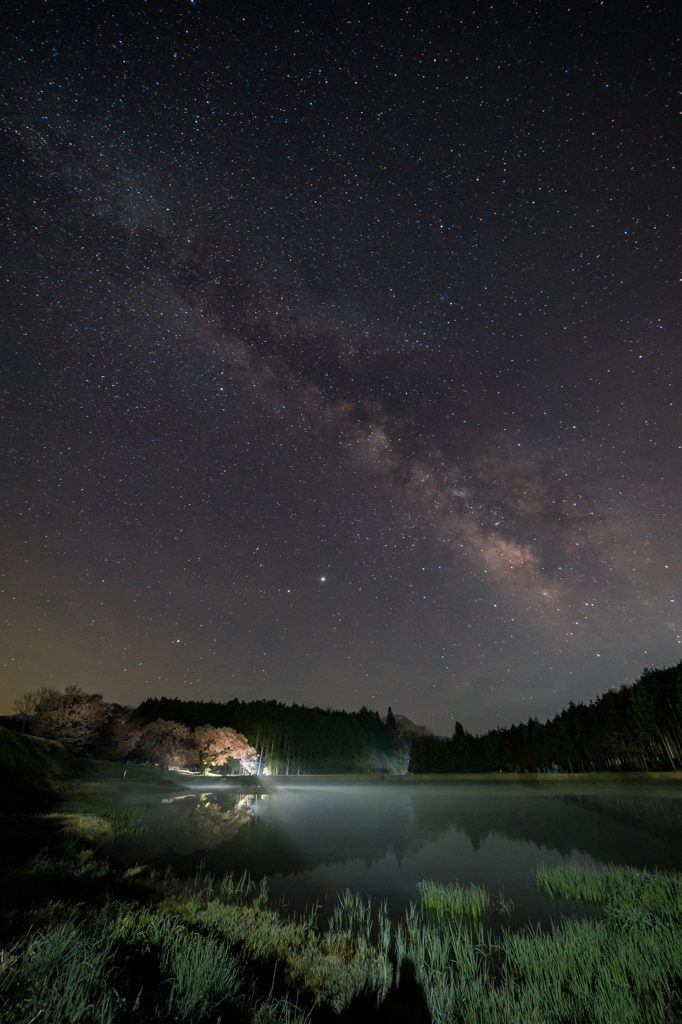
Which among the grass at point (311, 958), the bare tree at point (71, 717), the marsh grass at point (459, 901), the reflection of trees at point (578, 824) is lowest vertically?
the reflection of trees at point (578, 824)

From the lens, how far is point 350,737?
117125mm

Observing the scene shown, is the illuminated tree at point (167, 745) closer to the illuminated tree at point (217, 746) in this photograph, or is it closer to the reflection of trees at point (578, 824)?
the illuminated tree at point (217, 746)

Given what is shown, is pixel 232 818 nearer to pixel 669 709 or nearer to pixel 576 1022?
pixel 576 1022

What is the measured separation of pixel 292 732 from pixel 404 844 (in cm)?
9510

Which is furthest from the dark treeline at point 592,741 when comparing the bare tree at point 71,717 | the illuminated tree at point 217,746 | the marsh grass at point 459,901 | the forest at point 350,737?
the bare tree at point 71,717

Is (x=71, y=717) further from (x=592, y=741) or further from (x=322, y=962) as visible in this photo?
(x=592, y=741)

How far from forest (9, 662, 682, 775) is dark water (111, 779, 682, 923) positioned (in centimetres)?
2783

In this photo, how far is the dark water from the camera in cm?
1513

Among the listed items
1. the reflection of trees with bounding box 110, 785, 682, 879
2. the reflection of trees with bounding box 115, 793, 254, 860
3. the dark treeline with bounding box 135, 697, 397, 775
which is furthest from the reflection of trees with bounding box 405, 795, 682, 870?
the dark treeline with bounding box 135, 697, 397, 775

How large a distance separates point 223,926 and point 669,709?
7019cm

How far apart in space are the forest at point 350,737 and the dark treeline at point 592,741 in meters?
0.18

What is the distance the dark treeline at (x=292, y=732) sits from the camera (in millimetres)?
104750

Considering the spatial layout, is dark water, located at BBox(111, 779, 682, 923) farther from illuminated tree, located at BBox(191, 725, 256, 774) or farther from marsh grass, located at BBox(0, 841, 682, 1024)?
illuminated tree, located at BBox(191, 725, 256, 774)

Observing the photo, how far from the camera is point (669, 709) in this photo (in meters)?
56.2
